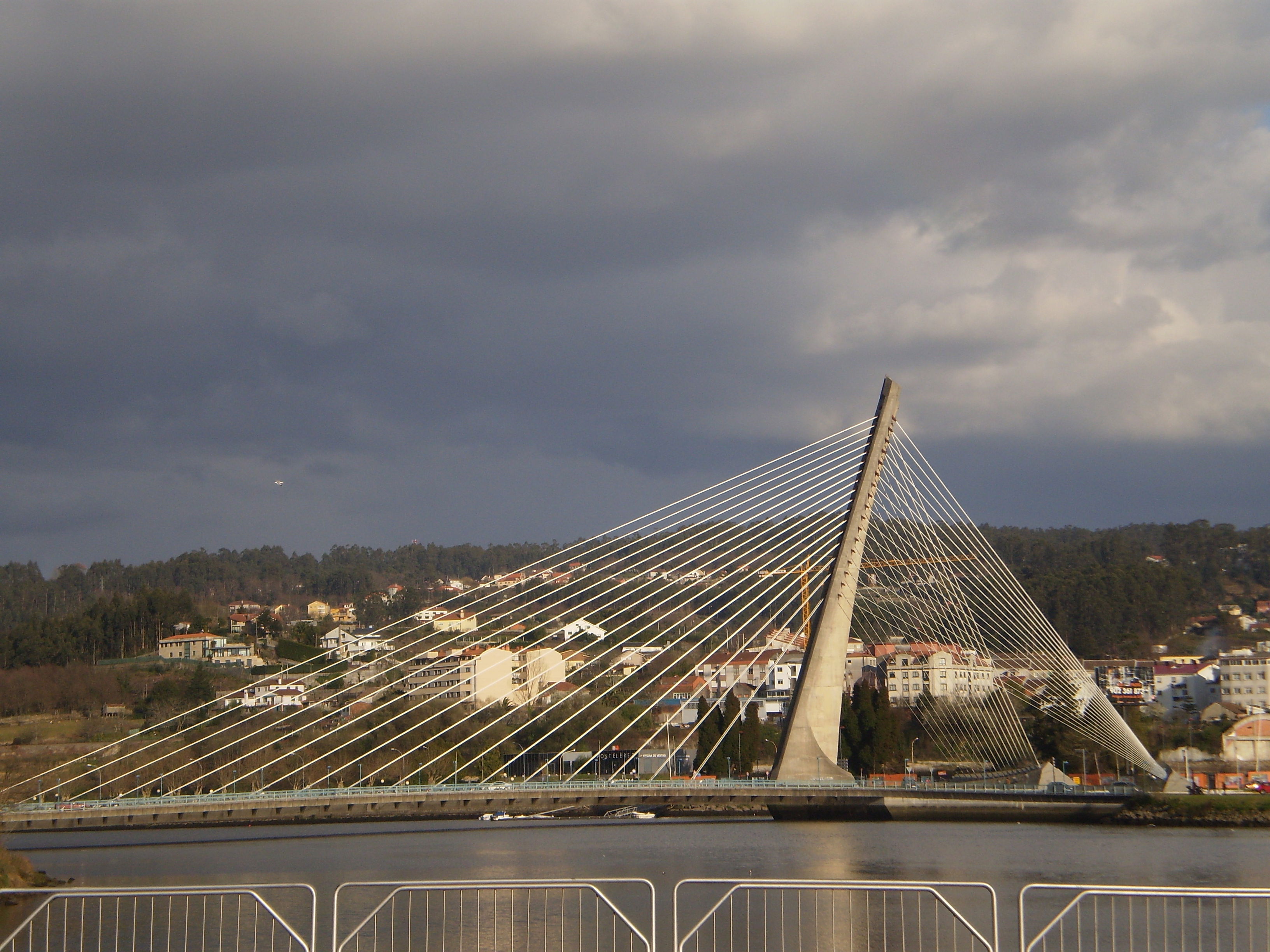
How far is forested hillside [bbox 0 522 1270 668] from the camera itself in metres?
84.8

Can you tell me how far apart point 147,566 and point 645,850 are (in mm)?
133847

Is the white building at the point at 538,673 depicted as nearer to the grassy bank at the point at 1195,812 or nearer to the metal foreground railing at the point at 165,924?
the grassy bank at the point at 1195,812

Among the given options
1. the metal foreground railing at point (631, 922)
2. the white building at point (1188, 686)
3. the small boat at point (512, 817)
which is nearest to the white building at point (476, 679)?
the small boat at point (512, 817)

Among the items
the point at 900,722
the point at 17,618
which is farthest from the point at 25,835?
the point at 17,618

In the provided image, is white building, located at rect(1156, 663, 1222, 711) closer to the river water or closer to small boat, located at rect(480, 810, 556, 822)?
the river water

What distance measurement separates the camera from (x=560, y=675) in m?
72.6

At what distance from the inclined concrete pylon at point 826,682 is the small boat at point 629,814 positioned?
30.7 feet

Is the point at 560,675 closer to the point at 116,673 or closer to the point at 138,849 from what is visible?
the point at 116,673

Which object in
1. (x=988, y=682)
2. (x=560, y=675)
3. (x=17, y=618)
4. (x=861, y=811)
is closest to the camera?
(x=861, y=811)

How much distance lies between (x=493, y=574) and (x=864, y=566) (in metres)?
120

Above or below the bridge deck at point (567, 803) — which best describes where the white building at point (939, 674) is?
above

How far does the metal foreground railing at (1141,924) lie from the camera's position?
470 inches

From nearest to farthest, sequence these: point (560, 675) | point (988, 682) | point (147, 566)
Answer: point (988, 682)
point (560, 675)
point (147, 566)

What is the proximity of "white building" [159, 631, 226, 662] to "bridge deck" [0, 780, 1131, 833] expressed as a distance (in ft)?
183
